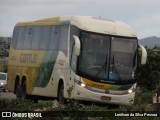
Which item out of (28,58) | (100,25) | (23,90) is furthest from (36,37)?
(100,25)

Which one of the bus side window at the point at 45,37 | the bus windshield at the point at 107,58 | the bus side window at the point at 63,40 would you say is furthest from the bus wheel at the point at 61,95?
the bus side window at the point at 45,37

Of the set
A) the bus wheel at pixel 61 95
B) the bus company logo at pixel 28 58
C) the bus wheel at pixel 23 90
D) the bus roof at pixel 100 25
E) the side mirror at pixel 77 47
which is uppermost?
the bus roof at pixel 100 25

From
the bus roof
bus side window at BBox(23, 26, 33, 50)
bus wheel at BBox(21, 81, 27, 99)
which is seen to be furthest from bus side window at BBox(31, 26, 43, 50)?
the bus roof

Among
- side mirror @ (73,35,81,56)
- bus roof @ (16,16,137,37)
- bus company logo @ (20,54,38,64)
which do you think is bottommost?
bus company logo @ (20,54,38,64)

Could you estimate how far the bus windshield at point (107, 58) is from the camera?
2109 cm

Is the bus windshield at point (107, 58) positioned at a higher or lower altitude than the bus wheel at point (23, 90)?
higher

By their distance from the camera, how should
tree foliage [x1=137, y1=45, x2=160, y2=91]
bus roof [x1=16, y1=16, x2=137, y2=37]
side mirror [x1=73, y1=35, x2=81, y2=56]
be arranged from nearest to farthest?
1. side mirror [x1=73, y1=35, x2=81, y2=56]
2. bus roof [x1=16, y1=16, x2=137, y2=37]
3. tree foliage [x1=137, y1=45, x2=160, y2=91]

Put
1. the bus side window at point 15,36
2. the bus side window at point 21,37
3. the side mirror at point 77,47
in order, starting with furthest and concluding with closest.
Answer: the bus side window at point 15,36 < the bus side window at point 21,37 < the side mirror at point 77,47

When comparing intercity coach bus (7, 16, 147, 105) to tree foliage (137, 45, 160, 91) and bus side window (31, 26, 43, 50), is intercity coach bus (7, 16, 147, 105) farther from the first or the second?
tree foliage (137, 45, 160, 91)

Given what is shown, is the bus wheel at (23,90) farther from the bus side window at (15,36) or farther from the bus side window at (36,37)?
the bus side window at (15,36)

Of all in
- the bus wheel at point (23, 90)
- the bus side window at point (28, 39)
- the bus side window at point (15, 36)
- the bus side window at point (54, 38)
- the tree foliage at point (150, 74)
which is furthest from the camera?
the tree foliage at point (150, 74)

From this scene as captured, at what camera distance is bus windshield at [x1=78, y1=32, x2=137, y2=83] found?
21094 mm

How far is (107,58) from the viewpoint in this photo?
838 inches

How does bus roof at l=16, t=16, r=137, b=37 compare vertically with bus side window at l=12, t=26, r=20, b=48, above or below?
above
